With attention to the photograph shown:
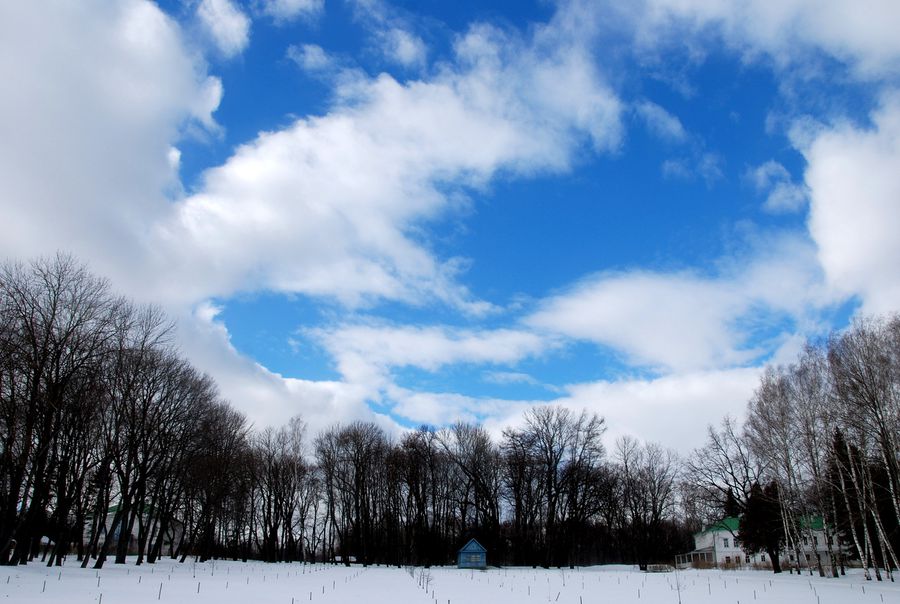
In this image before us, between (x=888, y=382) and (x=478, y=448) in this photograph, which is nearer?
(x=888, y=382)

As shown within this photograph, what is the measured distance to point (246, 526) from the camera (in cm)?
7756

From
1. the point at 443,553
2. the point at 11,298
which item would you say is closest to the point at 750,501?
the point at 443,553

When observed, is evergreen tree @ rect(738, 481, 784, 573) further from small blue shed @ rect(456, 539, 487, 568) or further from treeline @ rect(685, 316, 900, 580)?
small blue shed @ rect(456, 539, 487, 568)

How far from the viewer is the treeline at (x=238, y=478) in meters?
28.6

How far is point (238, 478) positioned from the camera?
57000 mm

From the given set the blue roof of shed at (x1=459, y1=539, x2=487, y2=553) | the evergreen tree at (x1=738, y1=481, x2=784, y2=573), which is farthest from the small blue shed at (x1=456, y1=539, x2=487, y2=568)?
the evergreen tree at (x1=738, y1=481, x2=784, y2=573)

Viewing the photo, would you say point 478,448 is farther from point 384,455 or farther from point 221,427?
point 221,427

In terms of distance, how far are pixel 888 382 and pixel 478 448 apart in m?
45.3

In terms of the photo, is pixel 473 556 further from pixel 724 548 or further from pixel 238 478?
pixel 724 548

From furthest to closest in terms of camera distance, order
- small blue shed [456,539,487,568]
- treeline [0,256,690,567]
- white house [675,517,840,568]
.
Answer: white house [675,517,840,568], small blue shed [456,539,487,568], treeline [0,256,690,567]

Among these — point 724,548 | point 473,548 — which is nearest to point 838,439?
point 473,548

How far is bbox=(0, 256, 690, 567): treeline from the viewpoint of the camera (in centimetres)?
2861

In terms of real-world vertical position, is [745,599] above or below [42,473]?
below

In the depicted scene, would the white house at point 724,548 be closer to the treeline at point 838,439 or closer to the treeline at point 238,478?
the treeline at point 238,478
